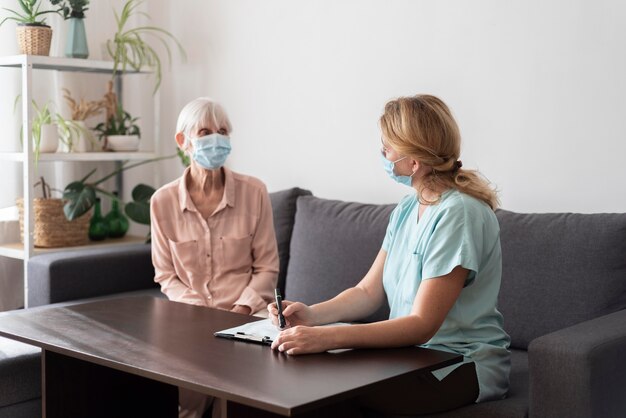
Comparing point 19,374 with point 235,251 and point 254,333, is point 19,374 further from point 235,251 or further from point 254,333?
point 254,333

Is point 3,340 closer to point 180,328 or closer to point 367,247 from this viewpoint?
point 180,328

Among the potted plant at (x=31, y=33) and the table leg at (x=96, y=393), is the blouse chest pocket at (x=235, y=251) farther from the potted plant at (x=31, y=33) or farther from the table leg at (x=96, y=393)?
the potted plant at (x=31, y=33)

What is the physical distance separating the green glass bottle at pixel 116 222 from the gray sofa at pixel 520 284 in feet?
1.57

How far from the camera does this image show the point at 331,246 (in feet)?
10.3

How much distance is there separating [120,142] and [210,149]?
1280 mm

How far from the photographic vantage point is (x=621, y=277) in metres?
2.46

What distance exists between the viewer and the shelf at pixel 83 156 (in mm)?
3670

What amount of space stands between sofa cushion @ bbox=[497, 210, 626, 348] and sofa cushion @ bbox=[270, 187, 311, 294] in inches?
37.6

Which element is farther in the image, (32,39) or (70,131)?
(70,131)

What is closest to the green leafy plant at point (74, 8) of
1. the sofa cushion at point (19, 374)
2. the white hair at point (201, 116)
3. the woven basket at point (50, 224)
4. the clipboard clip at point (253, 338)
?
the woven basket at point (50, 224)

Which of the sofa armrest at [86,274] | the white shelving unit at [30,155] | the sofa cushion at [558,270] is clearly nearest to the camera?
the sofa cushion at [558,270]

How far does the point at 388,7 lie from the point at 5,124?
5.68 ft

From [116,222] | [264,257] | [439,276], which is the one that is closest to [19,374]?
[264,257]

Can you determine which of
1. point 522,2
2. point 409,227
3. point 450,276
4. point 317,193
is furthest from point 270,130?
point 450,276
